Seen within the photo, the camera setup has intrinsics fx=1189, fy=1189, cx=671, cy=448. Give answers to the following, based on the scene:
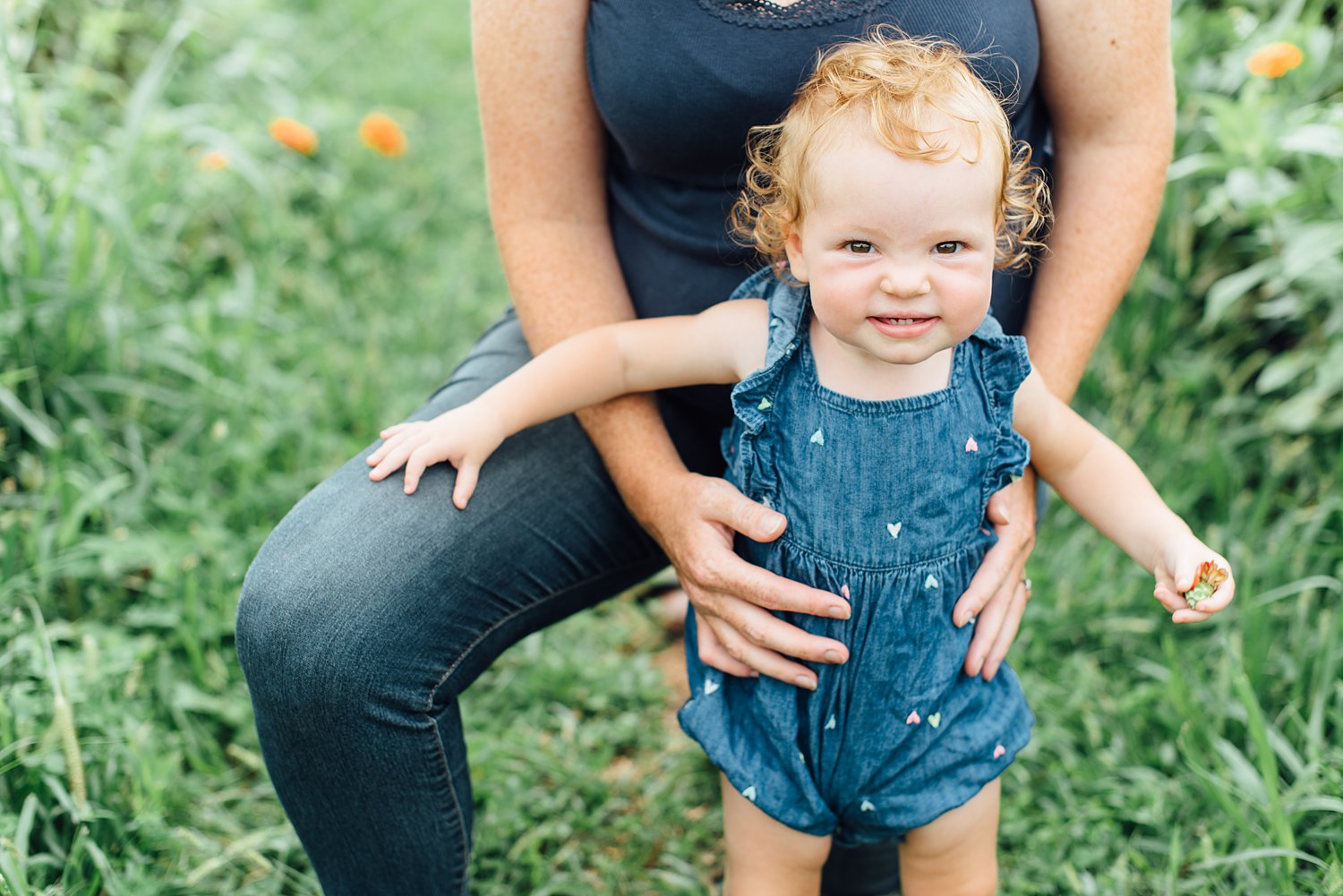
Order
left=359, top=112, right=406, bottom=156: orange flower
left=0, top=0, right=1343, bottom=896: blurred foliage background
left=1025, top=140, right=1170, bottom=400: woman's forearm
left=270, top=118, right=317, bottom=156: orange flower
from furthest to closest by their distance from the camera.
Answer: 1. left=359, top=112, right=406, bottom=156: orange flower
2. left=270, top=118, right=317, bottom=156: orange flower
3. left=0, top=0, right=1343, bottom=896: blurred foliage background
4. left=1025, top=140, right=1170, bottom=400: woman's forearm

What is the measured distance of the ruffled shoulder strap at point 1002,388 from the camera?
53.6 inches

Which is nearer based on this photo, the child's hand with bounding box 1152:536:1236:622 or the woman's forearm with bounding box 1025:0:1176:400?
the child's hand with bounding box 1152:536:1236:622

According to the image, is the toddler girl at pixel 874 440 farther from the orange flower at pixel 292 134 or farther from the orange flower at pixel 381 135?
the orange flower at pixel 381 135

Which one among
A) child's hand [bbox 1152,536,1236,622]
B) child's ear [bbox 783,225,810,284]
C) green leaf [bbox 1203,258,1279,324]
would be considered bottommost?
green leaf [bbox 1203,258,1279,324]

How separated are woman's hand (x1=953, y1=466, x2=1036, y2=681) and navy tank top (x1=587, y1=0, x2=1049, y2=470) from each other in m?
0.26

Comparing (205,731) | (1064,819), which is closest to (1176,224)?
(1064,819)

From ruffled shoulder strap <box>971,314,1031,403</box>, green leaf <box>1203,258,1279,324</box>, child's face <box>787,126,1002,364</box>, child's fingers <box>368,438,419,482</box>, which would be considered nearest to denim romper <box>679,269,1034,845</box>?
ruffled shoulder strap <box>971,314,1031,403</box>

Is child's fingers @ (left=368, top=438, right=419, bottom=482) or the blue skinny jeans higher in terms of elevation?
child's fingers @ (left=368, top=438, right=419, bottom=482)

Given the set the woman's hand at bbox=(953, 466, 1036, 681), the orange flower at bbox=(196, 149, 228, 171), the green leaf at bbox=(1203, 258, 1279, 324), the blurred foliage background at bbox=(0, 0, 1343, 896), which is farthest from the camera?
the orange flower at bbox=(196, 149, 228, 171)

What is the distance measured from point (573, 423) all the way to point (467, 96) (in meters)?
2.95

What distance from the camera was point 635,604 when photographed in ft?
7.94

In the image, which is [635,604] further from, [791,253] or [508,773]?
[791,253]

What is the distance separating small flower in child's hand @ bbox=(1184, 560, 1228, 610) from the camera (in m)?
1.30

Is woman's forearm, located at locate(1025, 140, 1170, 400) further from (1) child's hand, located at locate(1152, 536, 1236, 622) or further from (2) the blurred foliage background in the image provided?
(2) the blurred foliage background
